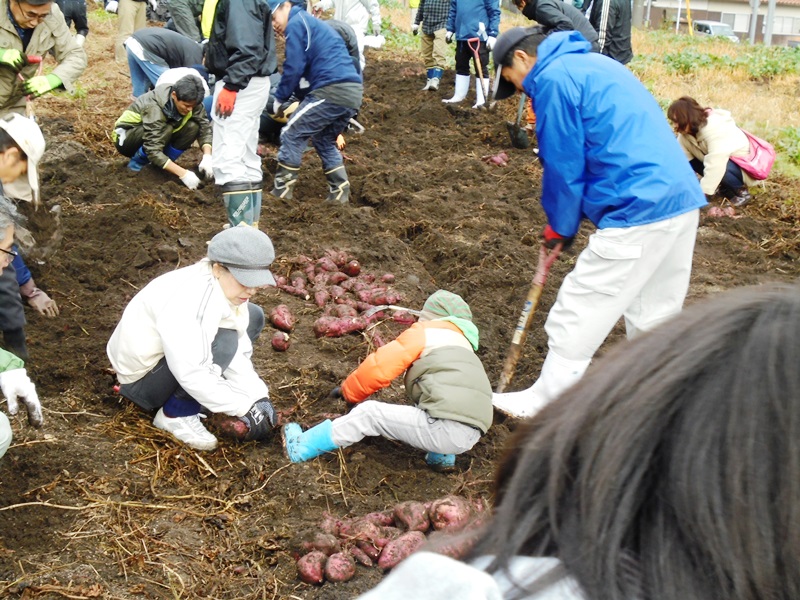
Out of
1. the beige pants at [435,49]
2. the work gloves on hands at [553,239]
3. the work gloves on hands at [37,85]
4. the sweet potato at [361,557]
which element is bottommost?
the sweet potato at [361,557]

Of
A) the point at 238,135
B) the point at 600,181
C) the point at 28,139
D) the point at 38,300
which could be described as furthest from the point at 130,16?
the point at 600,181

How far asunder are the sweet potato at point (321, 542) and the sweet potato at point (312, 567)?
34mm

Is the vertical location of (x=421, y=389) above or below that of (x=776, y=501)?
below

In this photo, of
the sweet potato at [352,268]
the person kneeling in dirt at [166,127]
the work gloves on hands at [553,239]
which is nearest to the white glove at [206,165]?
the person kneeling in dirt at [166,127]

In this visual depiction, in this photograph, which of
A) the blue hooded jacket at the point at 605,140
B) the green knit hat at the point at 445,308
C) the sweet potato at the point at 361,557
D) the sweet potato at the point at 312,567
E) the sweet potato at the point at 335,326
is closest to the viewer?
the sweet potato at the point at 312,567

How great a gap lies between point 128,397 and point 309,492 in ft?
3.19

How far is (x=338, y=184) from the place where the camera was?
6.86 meters

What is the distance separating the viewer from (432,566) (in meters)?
0.84

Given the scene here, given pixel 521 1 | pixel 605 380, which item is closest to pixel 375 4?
pixel 521 1

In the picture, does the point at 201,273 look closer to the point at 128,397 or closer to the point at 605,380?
the point at 128,397

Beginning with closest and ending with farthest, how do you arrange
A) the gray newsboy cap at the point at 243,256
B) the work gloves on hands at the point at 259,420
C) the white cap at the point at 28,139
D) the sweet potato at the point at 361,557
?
the sweet potato at the point at 361,557 < the gray newsboy cap at the point at 243,256 < the work gloves on hands at the point at 259,420 < the white cap at the point at 28,139

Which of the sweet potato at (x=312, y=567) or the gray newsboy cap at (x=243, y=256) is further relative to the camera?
the gray newsboy cap at (x=243, y=256)

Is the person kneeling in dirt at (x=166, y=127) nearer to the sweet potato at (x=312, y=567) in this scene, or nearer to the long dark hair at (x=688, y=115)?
the long dark hair at (x=688, y=115)

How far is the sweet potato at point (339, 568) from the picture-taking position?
2793mm
